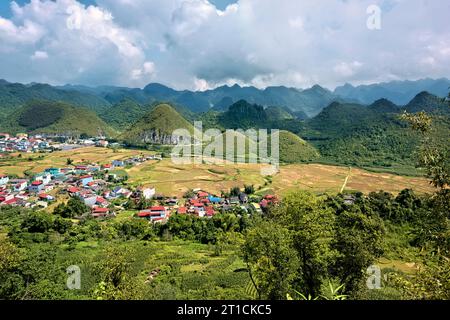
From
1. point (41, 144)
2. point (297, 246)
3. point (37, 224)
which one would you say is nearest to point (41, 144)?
point (41, 144)

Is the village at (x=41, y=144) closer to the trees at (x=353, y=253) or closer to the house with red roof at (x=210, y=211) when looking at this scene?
the house with red roof at (x=210, y=211)

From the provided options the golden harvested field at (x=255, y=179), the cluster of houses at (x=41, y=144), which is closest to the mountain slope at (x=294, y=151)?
the golden harvested field at (x=255, y=179)

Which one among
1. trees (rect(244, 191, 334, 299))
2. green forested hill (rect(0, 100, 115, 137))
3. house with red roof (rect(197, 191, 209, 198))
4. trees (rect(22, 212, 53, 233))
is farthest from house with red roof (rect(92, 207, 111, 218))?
green forested hill (rect(0, 100, 115, 137))

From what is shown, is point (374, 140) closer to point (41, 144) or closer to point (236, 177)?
point (236, 177)
